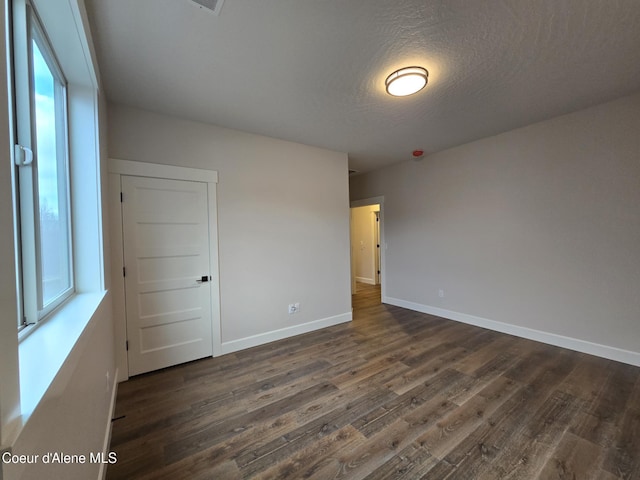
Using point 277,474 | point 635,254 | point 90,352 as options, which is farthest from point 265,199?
point 635,254

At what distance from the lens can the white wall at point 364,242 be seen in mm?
7098

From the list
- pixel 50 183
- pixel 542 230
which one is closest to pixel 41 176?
pixel 50 183

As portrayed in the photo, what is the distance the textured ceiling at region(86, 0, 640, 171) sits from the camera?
1.54m

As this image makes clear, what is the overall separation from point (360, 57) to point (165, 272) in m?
2.64

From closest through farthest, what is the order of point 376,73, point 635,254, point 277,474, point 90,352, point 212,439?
point 90,352 < point 277,474 < point 212,439 < point 376,73 < point 635,254

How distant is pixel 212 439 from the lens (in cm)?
174

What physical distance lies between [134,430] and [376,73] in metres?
3.24

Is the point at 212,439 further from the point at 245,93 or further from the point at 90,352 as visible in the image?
the point at 245,93

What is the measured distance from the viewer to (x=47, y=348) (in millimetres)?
856

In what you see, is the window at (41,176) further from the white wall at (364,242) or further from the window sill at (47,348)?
the white wall at (364,242)

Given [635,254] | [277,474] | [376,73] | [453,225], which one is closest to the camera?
[277,474]

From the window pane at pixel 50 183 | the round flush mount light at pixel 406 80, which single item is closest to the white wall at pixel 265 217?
the window pane at pixel 50 183

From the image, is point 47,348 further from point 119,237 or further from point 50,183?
point 119,237

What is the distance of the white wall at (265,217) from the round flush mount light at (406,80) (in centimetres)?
165
